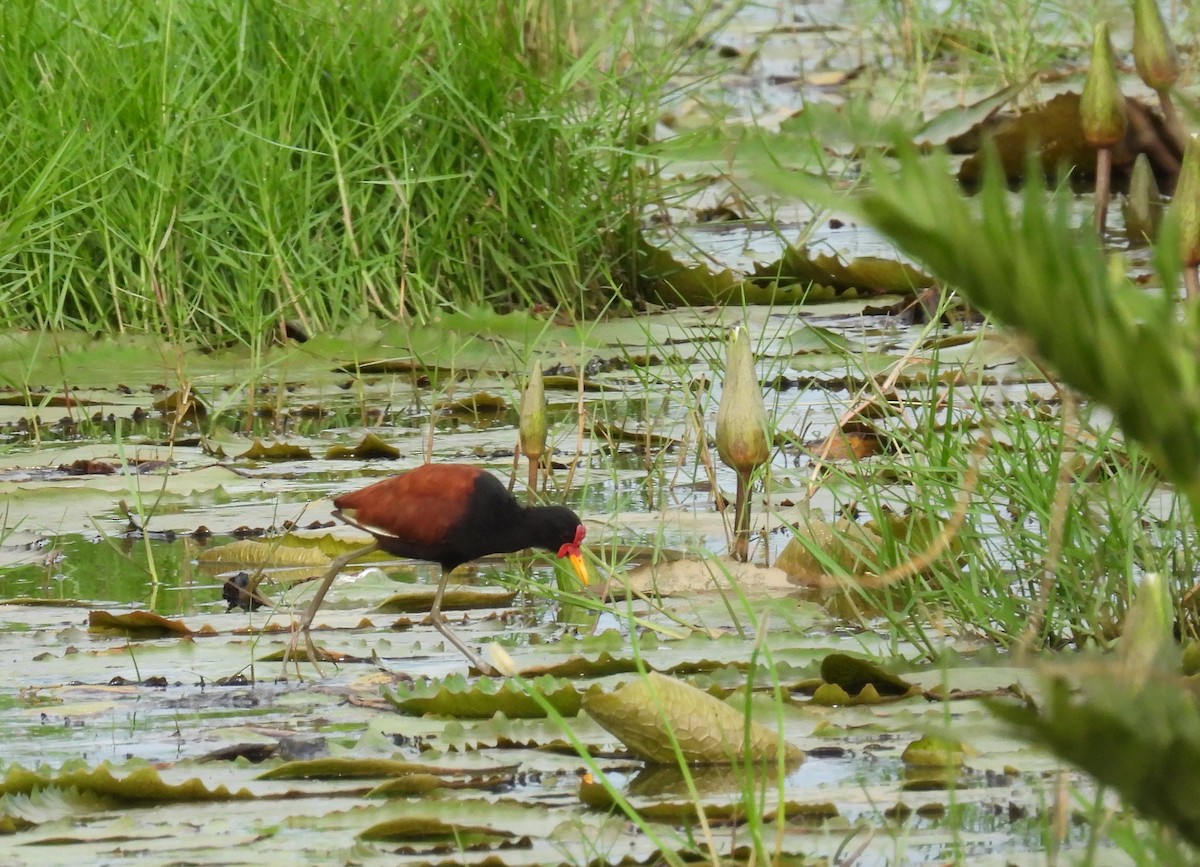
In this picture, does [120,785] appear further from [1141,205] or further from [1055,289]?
[1141,205]

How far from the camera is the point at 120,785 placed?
205 centimetres

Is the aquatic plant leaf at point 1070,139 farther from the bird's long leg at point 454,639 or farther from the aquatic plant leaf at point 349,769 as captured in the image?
the aquatic plant leaf at point 349,769

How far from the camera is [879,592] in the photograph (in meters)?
3.07

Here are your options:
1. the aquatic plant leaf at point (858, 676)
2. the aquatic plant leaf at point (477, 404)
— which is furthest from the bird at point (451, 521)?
the aquatic plant leaf at point (477, 404)

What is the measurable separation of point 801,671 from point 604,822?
0.64 m

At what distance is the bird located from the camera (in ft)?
10.5

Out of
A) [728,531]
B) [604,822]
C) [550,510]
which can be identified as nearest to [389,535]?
[550,510]

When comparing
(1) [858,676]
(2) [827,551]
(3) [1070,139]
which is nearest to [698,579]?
(2) [827,551]

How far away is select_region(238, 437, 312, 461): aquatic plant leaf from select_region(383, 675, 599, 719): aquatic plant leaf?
6.76 feet

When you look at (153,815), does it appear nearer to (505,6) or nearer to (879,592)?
(879,592)

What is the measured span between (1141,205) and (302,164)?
102 inches

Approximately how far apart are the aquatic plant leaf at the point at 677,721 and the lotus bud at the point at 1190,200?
0.88 m

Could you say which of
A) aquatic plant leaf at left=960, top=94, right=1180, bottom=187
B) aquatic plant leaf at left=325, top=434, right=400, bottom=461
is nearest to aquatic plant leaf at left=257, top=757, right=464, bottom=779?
aquatic plant leaf at left=325, top=434, right=400, bottom=461

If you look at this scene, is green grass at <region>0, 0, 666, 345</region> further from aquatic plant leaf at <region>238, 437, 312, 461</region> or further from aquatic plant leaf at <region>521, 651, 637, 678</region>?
aquatic plant leaf at <region>521, 651, 637, 678</region>
